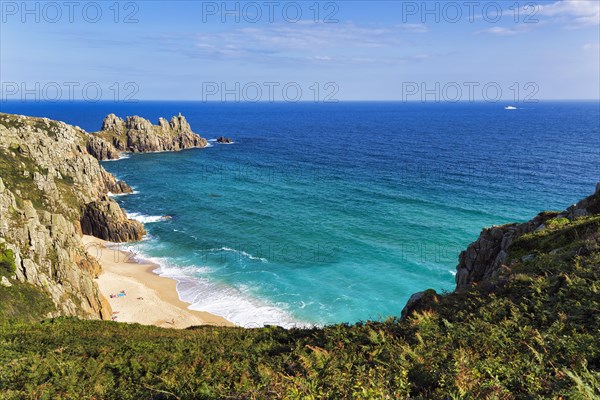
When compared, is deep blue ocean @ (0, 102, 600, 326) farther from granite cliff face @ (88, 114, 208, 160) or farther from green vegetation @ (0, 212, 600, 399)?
green vegetation @ (0, 212, 600, 399)

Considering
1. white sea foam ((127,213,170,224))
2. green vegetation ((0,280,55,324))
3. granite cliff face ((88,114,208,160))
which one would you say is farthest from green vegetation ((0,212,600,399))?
granite cliff face ((88,114,208,160))

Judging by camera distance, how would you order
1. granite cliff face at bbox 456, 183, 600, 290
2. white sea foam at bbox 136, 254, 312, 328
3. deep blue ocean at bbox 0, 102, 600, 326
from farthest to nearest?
1. deep blue ocean at bbox 0, 102, 600, 326
2. white sea foam at bbox 136, 254, 312, 328
3. granite cliff face at bbox 456, 183, 600, 290

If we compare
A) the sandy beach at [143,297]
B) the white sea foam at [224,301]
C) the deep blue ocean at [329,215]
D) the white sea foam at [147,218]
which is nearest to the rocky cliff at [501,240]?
the deep blue ocean at [329,215]

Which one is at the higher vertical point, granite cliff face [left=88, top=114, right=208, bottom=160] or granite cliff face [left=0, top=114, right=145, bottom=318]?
granite cliff face [left=88, top=114, right=208, bottom=160]

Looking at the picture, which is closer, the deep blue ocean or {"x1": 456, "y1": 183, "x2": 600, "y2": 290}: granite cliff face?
{"x1": 456, "y1": 183, "x2": 600, "y2": 290}: granite cliff face

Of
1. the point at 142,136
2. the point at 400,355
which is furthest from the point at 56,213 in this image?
the point at 142,136

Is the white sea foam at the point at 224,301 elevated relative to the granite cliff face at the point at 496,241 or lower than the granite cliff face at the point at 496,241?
lower

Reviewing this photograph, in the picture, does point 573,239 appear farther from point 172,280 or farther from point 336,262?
point 172,280

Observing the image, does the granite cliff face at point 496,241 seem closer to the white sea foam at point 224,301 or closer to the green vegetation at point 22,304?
the white sea foam at point 224,301
